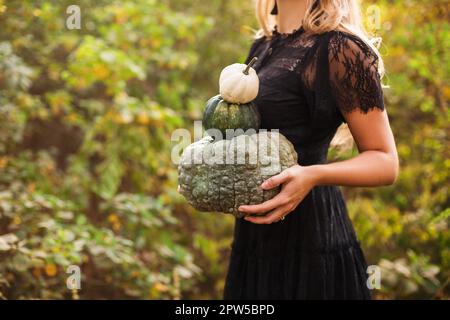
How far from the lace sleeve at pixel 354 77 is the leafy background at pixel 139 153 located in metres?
1.66

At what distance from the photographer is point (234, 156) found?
1.58 meters

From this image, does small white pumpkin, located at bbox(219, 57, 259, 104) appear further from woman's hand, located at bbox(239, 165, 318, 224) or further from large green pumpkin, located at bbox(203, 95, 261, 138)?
woman's hand, located at bbox(239, 165, 318, 224)

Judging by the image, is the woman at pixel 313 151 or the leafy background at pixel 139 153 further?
the leafy background at pixel 139 153

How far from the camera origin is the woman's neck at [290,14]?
185 cm

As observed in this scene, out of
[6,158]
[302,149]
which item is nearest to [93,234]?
[6,158]

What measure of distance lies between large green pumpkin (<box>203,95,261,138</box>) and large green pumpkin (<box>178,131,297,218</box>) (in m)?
0.06

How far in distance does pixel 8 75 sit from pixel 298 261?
181 centimetres

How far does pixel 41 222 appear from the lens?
269 cm

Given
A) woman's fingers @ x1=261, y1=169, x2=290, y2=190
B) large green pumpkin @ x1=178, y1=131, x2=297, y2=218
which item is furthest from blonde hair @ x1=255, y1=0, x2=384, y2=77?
woman's fingers @ x1=261, y1=169, x2=290, y2=190

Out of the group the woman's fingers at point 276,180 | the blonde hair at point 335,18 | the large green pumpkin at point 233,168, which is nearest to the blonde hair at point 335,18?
the blonde hair at point 335,18

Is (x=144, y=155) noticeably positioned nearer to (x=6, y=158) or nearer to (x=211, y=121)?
(x=6, y=158)

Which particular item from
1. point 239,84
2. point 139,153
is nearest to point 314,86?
point 239,84

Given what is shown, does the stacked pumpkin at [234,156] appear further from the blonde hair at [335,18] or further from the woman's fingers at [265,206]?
the blonde hair at [335,18]

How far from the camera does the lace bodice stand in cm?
158
